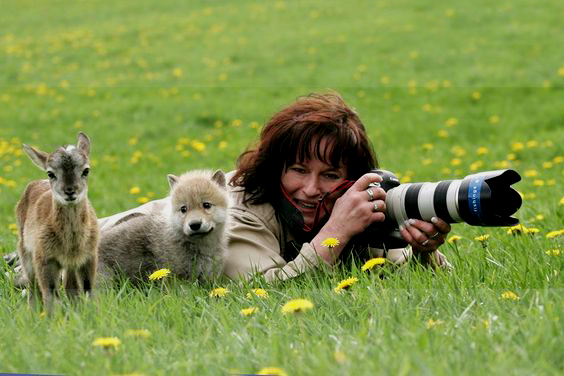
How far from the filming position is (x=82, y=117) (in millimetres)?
13016

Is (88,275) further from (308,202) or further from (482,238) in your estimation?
(482,238)

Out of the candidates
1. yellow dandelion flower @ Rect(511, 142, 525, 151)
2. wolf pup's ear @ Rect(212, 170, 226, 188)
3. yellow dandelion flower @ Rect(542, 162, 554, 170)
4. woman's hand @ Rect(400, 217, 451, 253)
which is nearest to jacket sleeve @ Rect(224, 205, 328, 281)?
wolf pup's ear @ Rect(212, 170, 226, 188)

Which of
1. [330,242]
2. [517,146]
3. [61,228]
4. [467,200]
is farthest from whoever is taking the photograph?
[517,146]

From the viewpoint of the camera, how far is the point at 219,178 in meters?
4.58

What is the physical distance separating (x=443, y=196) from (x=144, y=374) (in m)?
1.88

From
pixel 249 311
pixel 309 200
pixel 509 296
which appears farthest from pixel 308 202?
pixel 509 296

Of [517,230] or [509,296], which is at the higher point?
[509,296]

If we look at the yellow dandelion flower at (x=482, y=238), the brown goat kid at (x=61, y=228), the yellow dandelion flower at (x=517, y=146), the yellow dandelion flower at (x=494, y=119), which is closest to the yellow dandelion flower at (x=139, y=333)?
the brown goat kid at (x=61, y=228)

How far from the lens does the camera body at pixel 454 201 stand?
3.91 m

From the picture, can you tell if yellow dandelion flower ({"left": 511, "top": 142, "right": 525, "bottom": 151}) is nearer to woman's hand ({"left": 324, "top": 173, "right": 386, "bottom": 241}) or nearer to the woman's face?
the woman's face

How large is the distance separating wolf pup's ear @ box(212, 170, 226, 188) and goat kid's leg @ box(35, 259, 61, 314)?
44.1 inches

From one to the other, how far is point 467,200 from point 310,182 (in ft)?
3.08

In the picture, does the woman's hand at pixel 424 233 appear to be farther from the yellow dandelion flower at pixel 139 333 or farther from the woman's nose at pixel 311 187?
the yellow dandelion flower at pixel 139 333

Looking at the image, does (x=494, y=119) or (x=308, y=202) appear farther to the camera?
(x=494, y=119)
